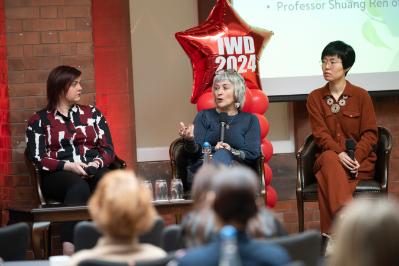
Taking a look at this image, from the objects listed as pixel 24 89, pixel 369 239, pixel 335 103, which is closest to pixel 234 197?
pixel 369 239

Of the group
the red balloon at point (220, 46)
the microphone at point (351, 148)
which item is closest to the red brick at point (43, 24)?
the red balloon at point (220, 46)

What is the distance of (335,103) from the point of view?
685 cm

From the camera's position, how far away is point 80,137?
22.2 ft

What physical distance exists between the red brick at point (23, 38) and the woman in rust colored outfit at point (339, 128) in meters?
2.12

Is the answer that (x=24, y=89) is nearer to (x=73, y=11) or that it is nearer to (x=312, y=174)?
(x=73, y=11)

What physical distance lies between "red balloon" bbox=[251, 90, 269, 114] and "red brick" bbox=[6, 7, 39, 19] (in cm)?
176

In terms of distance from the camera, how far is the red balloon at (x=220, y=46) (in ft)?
22.8

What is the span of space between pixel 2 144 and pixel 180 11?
1.88 m

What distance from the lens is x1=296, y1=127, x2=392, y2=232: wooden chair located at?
656 cm

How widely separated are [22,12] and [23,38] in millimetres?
196

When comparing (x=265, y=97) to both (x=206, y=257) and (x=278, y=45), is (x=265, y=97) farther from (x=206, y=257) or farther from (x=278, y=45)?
(x=206, y=257)

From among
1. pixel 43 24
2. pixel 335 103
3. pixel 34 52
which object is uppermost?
pixel 43 24

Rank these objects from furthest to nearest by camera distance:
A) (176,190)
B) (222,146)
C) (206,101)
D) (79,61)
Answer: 1. (79,61)
2. (206,101)
3. (222,146)
4. (176,190)

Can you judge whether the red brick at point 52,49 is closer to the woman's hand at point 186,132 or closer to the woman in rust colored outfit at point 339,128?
the woman's hand at point 186,132
